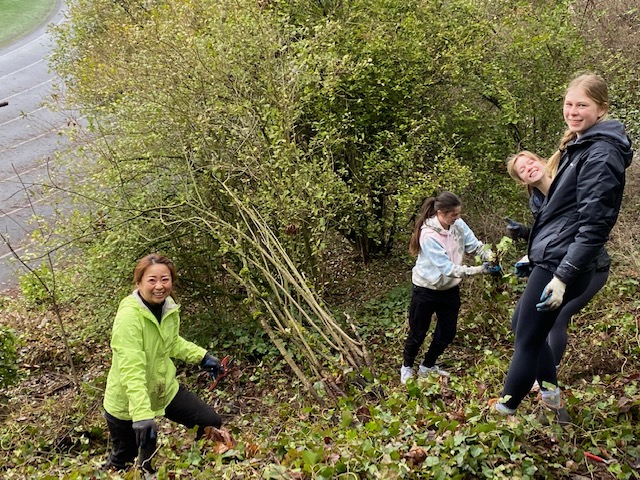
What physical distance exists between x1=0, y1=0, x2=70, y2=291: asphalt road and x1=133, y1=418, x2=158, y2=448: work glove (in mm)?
4229

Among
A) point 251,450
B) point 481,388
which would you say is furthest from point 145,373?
point 481,388

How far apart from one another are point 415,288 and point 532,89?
4.09m

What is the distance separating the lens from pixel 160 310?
3.97 metres

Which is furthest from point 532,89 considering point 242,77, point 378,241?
point 242,77

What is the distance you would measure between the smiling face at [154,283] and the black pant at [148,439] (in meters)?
0.79

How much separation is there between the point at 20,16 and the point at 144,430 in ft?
105

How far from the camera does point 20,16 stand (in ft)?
96.1

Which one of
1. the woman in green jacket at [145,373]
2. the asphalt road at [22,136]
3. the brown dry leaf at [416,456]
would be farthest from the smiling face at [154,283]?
the asphalt road at [22,136]

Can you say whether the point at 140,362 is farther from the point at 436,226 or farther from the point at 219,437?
the point at 436,226

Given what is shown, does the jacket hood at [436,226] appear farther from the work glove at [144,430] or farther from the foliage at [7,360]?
the foliage at [7,360]

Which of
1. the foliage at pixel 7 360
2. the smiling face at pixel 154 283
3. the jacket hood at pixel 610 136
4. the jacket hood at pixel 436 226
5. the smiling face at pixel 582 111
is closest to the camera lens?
the jacket hood at pixel 610 136

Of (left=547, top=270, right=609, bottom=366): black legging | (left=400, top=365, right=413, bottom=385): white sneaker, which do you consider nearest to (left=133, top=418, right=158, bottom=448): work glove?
(left=400, top=365, right=413, bottom=385): white sneaker

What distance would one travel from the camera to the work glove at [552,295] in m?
2.88

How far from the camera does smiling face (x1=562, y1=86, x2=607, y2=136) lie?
9.65ft
